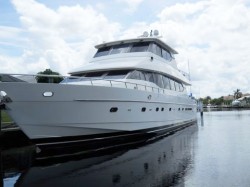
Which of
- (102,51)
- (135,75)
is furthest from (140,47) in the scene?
(135,75)

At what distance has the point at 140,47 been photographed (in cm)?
1814

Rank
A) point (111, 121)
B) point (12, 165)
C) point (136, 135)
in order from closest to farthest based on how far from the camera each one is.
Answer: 1. point (12, 165)
2. point (111, 121)
3. point (136, 135)

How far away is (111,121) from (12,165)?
163 inches

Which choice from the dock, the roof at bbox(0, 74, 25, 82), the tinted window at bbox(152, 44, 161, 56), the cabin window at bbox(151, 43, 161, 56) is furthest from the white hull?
the tinted window at bbox(152, 44, 161, 56)

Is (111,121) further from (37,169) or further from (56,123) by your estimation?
(37,169)

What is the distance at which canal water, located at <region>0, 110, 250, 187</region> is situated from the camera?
7.99 m

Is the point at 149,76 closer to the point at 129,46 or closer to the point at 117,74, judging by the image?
the point at 117,74

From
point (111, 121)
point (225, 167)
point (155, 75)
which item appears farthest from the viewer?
point (155, 75)

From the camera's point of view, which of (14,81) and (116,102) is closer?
(14,81)

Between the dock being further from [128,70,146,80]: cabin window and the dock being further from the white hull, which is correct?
[128,70,146,80]: cabin window

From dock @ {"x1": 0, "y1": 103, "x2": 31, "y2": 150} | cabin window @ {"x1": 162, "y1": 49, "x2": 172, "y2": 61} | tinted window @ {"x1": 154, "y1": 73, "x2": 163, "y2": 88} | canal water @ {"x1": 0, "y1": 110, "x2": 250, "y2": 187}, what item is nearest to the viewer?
canal water @ {"x1": 0, "y1": 110, "x2": 250, "y2": 187}

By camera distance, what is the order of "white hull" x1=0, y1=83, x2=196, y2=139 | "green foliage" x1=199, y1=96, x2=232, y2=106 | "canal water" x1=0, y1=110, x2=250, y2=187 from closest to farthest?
1. "canal water" x1=0, y1=110, x2=250, y2=187
2. "white hull" x1=0, y1=83, x2=196, y2=139
3. "green foliage" x1=199, y1=96, x2=232, y2=106

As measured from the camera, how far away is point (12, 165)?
34.5 ft

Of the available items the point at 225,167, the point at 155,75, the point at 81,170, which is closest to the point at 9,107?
the point at 81,170
